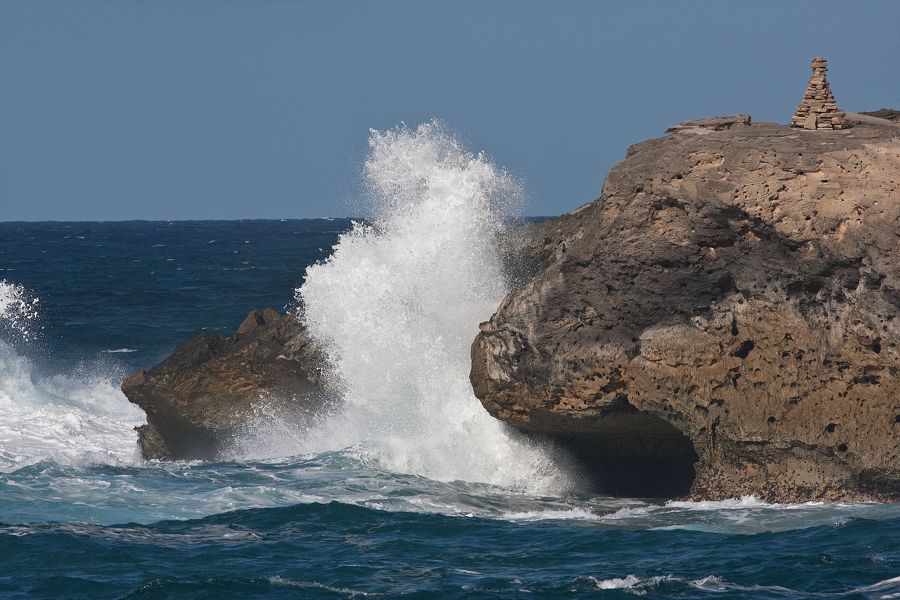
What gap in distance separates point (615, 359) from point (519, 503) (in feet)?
7.49

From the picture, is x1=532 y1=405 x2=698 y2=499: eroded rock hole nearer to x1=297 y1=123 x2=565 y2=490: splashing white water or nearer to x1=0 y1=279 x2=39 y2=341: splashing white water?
x1=297 y1=123 x2=565 y2=490: splashing white water

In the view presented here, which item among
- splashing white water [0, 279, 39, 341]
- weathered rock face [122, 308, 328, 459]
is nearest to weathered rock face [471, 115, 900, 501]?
weathered rock face [122, 308, 328, 459]

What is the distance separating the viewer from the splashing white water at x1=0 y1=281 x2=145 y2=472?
2156 cm

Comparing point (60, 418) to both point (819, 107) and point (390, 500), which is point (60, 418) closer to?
point (390, 500)

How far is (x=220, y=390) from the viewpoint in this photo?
21.5 meters

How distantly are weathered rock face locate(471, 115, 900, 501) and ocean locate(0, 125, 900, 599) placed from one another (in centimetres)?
82

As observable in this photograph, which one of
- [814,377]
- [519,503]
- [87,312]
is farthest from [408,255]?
[87,312]

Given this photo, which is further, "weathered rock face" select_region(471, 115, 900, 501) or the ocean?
"weathered rock face" select_region(471, 115, 900, 501)

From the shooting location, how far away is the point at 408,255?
20891 millimetres

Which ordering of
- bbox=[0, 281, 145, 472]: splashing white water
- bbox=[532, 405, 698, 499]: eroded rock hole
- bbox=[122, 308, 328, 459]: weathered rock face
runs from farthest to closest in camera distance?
bbox=[0, 281, 145, 472]: splashing white water → bbox=[122, 308, 328, 459]: weathered rock face → bbox=[532, 405, 698, 499]: eroded rock hole

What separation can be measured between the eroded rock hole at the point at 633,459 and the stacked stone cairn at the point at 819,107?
14.5 feet

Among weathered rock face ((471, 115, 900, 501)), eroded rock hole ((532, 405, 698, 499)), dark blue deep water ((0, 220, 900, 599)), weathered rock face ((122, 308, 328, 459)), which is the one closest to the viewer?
dark blue deep water ((0, 220, 900, 599))

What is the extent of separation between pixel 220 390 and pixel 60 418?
4.68 m

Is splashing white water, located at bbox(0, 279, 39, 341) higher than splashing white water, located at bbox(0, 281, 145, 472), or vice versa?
splashing white water, located at bbox(0, 279, 39, 341)
